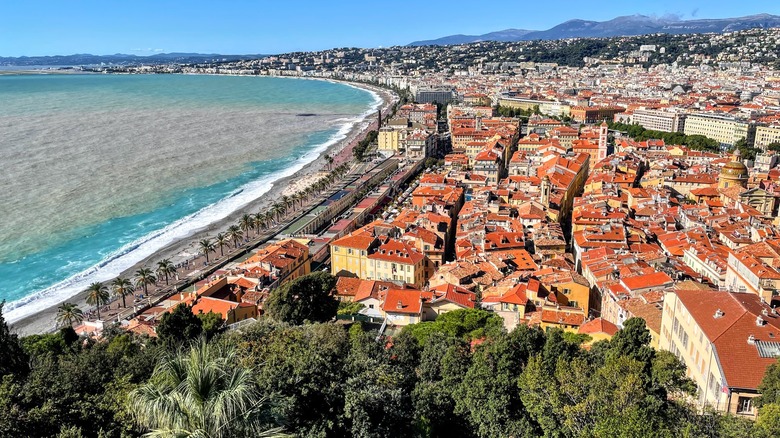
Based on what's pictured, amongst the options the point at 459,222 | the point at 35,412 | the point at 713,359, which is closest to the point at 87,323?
the point at 35,412

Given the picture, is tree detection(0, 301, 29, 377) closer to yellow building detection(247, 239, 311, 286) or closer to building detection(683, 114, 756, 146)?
yellow building detection(247, 239, 311, 286)

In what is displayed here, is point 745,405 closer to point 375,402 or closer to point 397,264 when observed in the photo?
point 375,402

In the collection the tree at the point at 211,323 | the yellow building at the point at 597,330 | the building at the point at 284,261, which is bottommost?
the building at the point at 284,261

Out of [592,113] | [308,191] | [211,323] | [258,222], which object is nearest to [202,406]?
[211,323]

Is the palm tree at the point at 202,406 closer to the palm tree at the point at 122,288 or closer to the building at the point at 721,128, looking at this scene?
the palm tree at the point at 122,288

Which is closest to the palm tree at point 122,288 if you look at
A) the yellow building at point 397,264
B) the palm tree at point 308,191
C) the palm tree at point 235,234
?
the palm tree at point 235,234

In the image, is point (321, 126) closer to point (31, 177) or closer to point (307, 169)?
point (307, 169)
